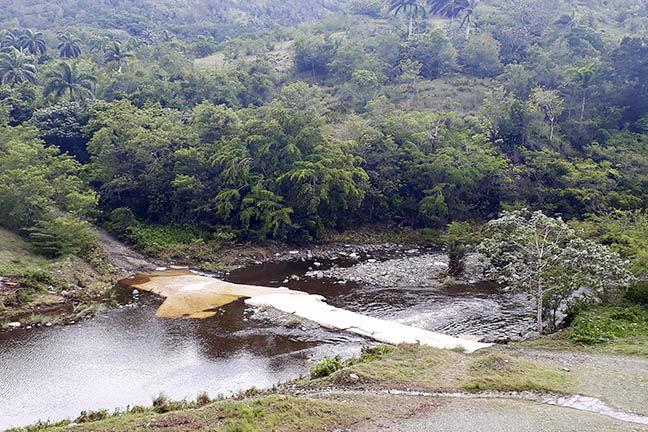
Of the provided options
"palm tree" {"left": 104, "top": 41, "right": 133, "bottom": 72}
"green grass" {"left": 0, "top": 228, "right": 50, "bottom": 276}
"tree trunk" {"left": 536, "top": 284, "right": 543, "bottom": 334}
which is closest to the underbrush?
"tree trunk" {"left": 536, "top": 284, "right": 543, "bottom": 334}

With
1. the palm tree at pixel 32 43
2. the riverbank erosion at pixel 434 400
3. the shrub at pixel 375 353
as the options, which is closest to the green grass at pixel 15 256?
the riverbank erosion at pixel 434 400

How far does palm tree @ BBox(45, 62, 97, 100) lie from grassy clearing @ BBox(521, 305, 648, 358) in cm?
5497

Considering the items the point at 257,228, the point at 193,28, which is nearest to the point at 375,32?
the point at 193,28

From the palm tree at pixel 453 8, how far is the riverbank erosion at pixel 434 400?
86.9m

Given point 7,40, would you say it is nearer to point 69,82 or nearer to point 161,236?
point 69,82

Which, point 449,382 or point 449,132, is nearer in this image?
point 449,382

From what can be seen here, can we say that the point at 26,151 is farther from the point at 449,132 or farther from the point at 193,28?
the point at 193,28

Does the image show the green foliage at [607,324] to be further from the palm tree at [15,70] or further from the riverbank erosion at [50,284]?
the palm tree at [15,70]

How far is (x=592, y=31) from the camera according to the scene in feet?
263

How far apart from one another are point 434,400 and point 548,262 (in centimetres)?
1281

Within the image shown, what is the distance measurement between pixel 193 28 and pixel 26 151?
274 feet

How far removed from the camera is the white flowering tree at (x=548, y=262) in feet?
93.2

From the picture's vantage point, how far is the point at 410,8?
9950 centimetres

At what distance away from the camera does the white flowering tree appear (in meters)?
28.4
